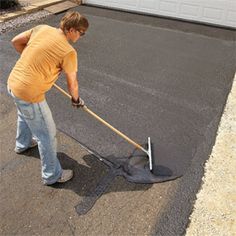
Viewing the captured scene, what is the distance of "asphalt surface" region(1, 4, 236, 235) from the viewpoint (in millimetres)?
4051

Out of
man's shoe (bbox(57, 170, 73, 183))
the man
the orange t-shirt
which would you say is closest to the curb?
the man

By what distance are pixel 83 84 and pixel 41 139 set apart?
283 centimetres

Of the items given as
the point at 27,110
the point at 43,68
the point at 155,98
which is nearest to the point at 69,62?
the point at 43,68

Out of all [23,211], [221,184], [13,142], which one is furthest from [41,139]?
[221,184]

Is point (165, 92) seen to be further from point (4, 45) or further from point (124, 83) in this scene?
point (4, 45)

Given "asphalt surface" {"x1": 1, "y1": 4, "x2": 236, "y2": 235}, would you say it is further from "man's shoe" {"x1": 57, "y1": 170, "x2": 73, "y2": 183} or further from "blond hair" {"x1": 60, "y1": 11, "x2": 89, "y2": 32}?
"blond hair" {"x1": 60, "y1": 11, "x2": 89, "y2": 32}

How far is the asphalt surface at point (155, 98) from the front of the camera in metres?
4.05

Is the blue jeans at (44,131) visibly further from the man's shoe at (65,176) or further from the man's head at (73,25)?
the man's head at (73,25)

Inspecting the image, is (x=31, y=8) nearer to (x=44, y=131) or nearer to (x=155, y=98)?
(x=155, y=98)

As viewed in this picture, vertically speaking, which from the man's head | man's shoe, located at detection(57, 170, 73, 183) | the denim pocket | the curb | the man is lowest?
man's shoe, located at detection(57, 170, 73, 183)

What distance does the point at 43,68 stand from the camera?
3410 mm

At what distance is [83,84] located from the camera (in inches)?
252

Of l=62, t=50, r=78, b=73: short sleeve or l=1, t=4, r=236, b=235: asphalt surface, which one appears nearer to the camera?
l=62, t=50, r=78, b=73: short sleeve

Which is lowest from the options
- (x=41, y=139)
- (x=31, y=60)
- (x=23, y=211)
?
(x=23, y=211)
